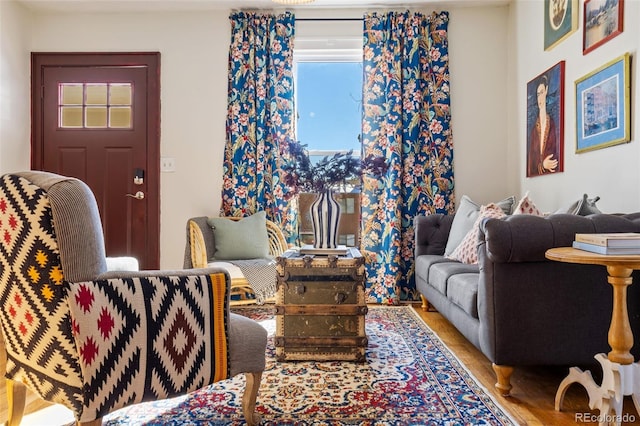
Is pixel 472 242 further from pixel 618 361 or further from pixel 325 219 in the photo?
pixel 618 361

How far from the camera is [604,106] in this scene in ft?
9.02

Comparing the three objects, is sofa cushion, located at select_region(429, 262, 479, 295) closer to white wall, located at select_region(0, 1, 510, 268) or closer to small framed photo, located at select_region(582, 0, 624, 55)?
white wall, located at select_region(0, 1, 510, 268)

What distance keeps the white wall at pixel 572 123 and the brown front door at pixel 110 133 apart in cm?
325

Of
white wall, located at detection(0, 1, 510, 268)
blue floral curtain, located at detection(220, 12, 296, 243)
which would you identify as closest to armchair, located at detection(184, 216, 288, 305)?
blue floral curtain, located at detection(220, 12, 296, 243)

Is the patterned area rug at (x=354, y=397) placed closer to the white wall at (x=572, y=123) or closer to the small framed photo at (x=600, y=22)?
the white wall at (x=572, y=123)

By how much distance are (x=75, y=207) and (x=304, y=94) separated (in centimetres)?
343

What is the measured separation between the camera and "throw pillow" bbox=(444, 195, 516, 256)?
3.40 m

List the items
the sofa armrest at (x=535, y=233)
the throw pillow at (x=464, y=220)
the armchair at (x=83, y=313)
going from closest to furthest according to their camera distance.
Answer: the armchair at (x=83, y=313), the sofa armrest at (x=535, y=233), the throw pillow at (x=464, y=220)

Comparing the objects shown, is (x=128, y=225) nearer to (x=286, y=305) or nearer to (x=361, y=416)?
(x=286, y=305)

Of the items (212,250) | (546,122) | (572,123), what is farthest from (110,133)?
(572,123)

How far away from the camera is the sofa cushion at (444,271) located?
2.80 meters

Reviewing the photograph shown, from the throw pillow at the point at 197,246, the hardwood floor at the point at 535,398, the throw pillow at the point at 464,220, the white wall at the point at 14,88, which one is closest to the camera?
the hardwood floor at the point at 535,398

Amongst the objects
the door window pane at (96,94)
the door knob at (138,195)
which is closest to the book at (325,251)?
the door knob at (138,195)

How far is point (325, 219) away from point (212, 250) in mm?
1374
